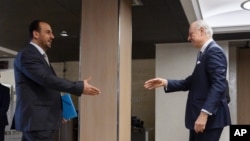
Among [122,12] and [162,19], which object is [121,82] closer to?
[122,12]

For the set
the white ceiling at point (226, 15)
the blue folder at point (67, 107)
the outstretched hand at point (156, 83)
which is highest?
the white ceiling at point (226, 15)

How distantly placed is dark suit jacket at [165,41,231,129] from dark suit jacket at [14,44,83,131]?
2.47 feet

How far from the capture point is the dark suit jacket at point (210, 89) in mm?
2010

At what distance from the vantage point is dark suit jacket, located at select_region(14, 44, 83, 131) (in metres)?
2.28

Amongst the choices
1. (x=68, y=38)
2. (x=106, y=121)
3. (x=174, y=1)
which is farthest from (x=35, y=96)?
(x=68, y=38)

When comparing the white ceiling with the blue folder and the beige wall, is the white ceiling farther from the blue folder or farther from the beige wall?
the beige wall

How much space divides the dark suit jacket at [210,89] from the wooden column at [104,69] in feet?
3.06

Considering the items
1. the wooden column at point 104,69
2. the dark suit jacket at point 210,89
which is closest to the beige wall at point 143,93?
the wooden column at point 104,69

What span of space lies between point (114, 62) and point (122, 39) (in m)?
0.24

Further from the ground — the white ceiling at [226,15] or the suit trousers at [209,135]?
the white ceiling at [226,15]

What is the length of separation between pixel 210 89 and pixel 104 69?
1.20 meters

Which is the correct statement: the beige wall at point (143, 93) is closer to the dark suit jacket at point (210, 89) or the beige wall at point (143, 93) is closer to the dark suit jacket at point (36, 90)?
the dark suit jacket at point (36, 90)

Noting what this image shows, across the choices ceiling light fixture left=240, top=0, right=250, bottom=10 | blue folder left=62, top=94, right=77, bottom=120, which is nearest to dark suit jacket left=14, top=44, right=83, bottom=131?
blue folder left=62, top=94, right=77, bottom=120

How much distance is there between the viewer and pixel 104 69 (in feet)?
9.91
